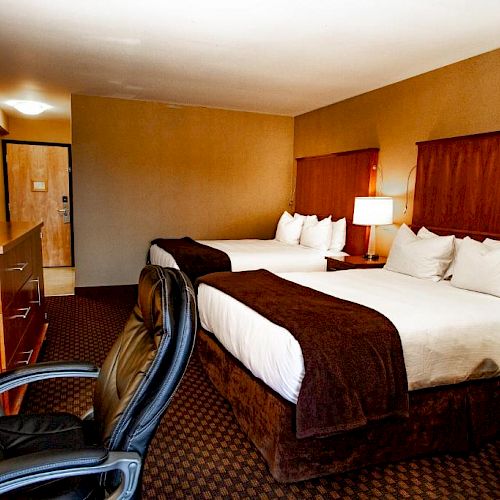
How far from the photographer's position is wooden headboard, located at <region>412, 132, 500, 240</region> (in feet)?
10.9

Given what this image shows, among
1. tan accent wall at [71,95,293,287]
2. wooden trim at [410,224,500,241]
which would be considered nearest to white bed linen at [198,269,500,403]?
wooden trim at [410,224,500,241]

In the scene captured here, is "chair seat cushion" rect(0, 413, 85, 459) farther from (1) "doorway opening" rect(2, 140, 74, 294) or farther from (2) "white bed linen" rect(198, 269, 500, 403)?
(1) "doorway opening" rect(2, 140, 74, 294)

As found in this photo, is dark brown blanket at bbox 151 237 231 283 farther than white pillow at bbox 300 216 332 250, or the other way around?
white pillow at bbox 300 216 332 250

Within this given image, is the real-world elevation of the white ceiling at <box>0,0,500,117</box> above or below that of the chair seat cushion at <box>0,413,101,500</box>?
above

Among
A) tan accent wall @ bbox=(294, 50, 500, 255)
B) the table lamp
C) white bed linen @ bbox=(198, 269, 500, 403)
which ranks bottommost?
white bed linen @ bbox=(198, 269, 500, 403)

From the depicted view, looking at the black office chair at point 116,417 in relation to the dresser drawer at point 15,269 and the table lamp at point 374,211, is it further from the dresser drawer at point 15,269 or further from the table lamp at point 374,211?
the table lamp at point 374,211

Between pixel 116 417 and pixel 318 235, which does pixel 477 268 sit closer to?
pixel 318 235

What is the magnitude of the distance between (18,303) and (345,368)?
195 centimetres

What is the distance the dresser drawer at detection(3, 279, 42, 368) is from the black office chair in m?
0.77

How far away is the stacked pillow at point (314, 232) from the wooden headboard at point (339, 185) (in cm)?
12

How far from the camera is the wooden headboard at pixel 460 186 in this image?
3332 millimetres

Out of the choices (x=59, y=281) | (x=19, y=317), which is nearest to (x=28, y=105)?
(x=59, y=281)

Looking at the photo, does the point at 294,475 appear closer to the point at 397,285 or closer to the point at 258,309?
the point at 258,309

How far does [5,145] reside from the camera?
22.9 feet
